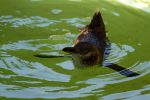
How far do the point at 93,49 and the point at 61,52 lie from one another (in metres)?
0.50

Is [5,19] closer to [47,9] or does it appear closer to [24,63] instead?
[47,9]

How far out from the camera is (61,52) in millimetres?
5543

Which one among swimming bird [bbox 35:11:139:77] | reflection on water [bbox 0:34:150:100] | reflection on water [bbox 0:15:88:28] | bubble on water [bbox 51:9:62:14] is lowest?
reflection on water [bbox 0:34:150:100]

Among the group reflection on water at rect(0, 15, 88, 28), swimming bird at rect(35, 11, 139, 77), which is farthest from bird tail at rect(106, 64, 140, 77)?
reflection on water at rect(0, 15, 88, 28)

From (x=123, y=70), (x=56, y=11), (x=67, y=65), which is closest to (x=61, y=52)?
(x=67, y=65)

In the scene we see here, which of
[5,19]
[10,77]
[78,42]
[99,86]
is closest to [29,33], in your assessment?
[5,19]

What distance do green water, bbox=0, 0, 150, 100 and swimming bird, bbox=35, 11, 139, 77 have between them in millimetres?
96

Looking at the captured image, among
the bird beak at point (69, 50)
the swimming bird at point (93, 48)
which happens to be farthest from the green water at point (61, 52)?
the bird beak at point (69, 50)

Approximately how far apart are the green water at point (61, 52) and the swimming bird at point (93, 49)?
0.32ft

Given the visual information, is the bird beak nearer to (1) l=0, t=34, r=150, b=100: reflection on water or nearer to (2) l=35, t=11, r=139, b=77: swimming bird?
(2) l=35, t=11, r=139, b=77: swimming bird

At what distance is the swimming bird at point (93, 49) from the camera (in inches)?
196

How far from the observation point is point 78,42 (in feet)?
17.4

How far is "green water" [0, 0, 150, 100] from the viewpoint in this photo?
448 centimetres

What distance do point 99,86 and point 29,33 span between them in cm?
191
